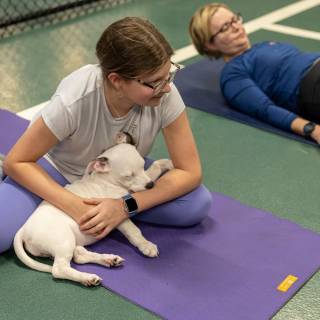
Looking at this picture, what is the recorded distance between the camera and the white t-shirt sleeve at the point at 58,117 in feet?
6.20

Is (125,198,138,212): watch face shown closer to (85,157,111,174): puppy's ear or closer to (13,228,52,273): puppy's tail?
(85,157,111,174): puppy's ear

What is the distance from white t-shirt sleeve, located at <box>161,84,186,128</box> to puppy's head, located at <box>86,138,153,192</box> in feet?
0.53

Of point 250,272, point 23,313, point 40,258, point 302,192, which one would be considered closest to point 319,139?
point 302,192

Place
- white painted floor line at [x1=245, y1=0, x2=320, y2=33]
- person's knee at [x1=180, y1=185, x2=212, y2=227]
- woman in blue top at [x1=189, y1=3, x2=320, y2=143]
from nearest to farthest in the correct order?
person's knee at [x1=180, y1=185, x2=212, y2=227] < woman in blue top at [x1=189, y1=3, x2=320, y2=143] < white painted floor line at [x1=245, y1=0, x2=320, y2=33]

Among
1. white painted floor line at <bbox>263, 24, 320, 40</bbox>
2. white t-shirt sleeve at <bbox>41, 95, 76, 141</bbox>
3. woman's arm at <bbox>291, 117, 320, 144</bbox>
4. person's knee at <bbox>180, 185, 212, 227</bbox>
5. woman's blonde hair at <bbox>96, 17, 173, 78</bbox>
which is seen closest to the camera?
woman's blonde hair at <bbox>96, 17, 173, 78</bbox>

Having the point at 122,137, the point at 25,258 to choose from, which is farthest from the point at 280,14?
the point at 25,258

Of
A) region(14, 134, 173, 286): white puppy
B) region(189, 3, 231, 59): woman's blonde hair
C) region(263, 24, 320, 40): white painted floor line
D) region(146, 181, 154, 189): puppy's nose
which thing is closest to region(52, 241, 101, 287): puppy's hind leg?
region(14, 134, 173, 286): white puppy

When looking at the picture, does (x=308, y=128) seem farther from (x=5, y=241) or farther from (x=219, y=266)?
(x=5, y=241)

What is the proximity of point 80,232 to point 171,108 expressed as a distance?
20.5 inches

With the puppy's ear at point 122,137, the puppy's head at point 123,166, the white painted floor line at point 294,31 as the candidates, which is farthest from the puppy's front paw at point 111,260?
the white painted floor line at point 294,31

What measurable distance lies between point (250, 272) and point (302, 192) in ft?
1.96

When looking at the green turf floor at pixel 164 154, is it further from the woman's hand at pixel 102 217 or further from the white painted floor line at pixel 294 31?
the woman's hand at pixel 102 217

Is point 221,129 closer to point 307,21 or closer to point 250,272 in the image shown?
point 250,272

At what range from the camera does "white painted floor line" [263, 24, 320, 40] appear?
13.5ft
